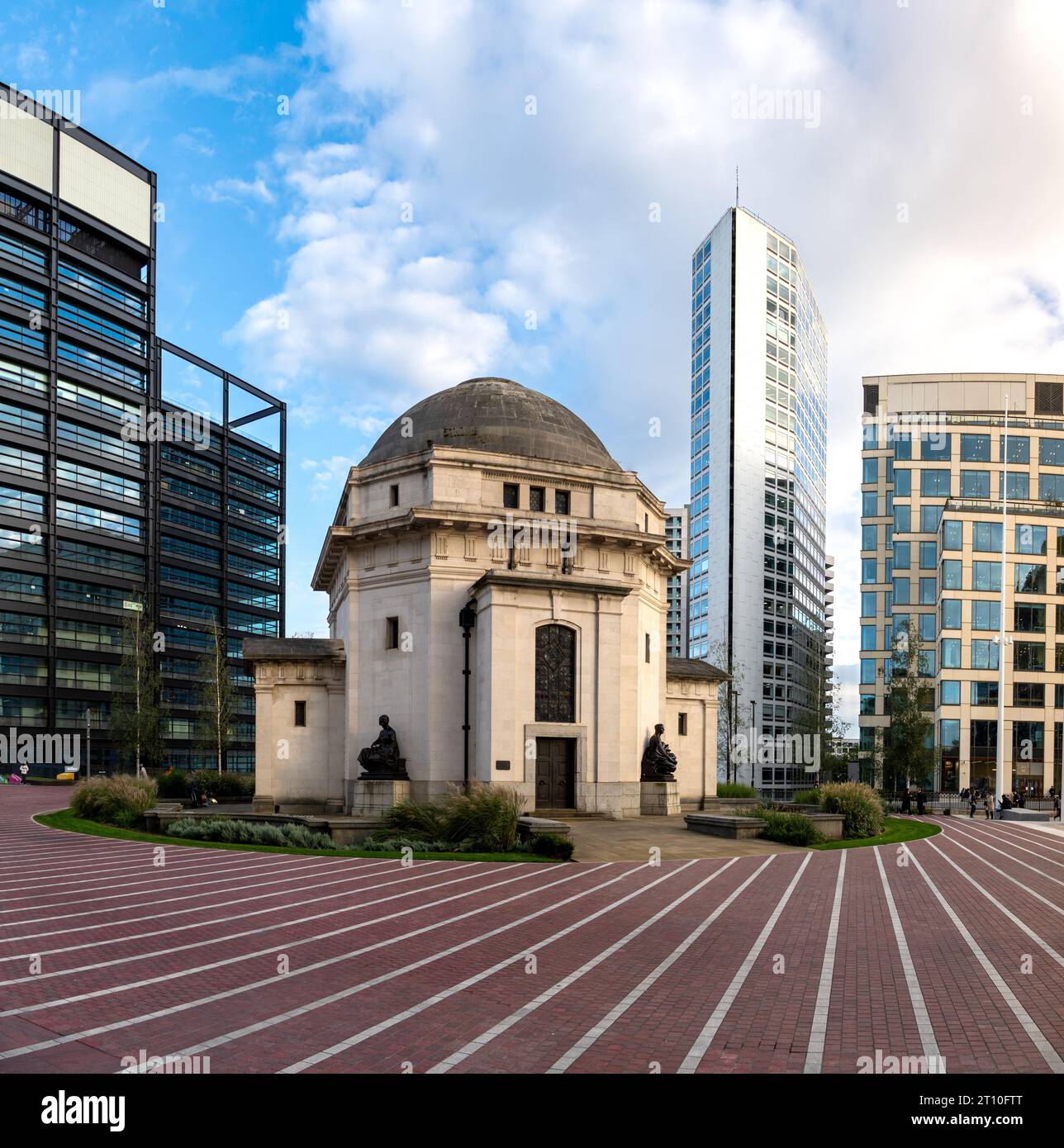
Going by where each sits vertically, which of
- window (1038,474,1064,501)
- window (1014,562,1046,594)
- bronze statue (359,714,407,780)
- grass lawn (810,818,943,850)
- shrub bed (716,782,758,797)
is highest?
window (1038,474,1064,501)

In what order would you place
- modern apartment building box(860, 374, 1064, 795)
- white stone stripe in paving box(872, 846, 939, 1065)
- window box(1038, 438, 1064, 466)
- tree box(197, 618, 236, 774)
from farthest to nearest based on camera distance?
window box(1038, 438, 1064, 466) → modern apartment building box(860, 374, 1064, 795) → tree box(197, 618, 236, 774) → white stone stripe in paving box(872, 846, 939, 1065)

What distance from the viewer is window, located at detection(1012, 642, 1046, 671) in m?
76.2

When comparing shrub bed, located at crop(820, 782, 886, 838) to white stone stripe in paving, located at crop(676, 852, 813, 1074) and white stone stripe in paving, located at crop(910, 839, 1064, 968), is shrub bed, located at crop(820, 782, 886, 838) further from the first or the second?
white stone stripe in paving, located at crop(676, 852, 813, 1074)

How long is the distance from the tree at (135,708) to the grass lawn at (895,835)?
54054 mm

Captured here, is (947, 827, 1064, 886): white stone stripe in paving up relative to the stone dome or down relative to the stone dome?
down

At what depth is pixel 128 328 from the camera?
88562mm

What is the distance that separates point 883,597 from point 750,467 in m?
19.3

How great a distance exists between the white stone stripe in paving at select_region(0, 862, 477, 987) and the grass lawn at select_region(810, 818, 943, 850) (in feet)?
43.1

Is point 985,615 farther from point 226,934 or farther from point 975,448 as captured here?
point 226,934

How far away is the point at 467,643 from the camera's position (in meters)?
Result: 34.3

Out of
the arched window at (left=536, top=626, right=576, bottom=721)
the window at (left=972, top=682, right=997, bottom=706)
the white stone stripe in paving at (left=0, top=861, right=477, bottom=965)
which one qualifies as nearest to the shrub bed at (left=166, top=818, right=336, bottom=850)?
the white stone stripe in paving at (left=0, top=861, right=477, bottom=965)

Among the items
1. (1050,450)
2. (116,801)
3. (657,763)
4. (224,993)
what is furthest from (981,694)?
(224,993)

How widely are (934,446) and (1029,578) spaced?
16.3m
